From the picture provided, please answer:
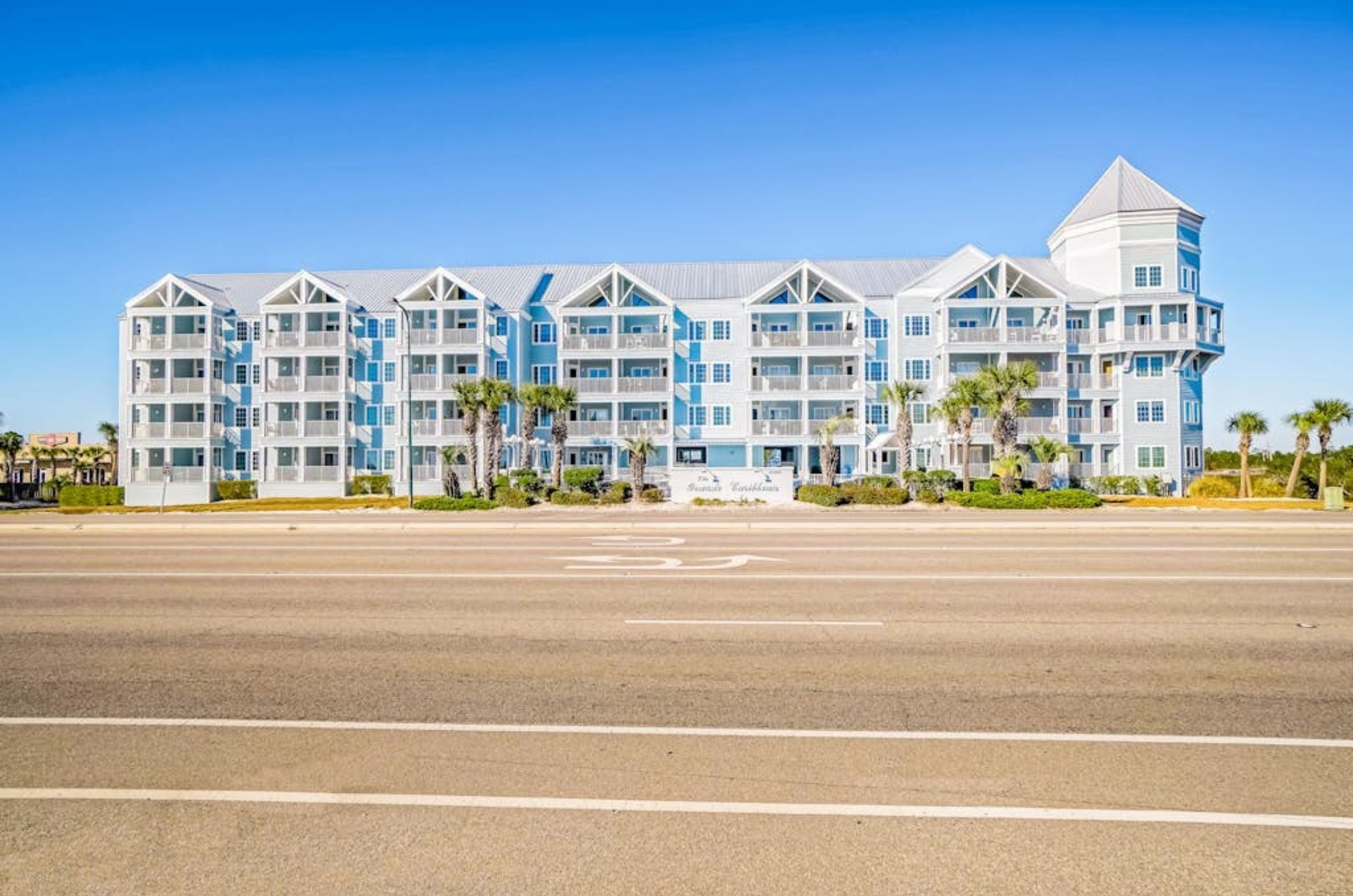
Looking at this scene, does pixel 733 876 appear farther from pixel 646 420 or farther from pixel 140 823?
pixel 646 420

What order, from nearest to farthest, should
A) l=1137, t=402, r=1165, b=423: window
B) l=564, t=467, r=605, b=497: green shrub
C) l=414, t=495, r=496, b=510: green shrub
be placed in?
l=414, t=495, r=496, b=510: green shrub
l=564, t=467, r=605, b=497: green shrub
l=1137, t=402, r=1165, b=423: window

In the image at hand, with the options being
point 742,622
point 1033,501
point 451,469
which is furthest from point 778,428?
point 742,622

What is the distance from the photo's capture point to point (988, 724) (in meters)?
6.15

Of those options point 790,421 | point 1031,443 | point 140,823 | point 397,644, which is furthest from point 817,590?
point 790,421

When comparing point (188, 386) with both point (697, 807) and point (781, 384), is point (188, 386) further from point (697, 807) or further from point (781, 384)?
point (697, 807)

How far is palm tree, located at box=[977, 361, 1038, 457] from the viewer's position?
40094 mm

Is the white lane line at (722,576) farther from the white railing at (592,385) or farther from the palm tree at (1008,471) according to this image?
the white railing at (592,385)

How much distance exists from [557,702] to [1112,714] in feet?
13.5

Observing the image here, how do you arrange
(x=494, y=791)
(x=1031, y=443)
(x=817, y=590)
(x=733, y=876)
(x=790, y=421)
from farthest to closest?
(x=790, y=421), (x=1031, y=443), (x=817, y=590), (x=494, y=791), (x=733, y=876)

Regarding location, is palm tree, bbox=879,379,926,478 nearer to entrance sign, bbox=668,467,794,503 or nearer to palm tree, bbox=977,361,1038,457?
palm tree, bbox=977,361,1038,457

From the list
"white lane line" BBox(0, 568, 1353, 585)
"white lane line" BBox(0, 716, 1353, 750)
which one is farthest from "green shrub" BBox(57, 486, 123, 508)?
"white lane line" BBox(0, 716, 1353, 750)

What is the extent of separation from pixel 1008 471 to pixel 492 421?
2438 cm

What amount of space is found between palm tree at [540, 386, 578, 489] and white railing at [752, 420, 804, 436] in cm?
1106

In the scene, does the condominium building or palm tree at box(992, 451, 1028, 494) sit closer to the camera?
palm tree at box(992, 451, 1028, 494)
